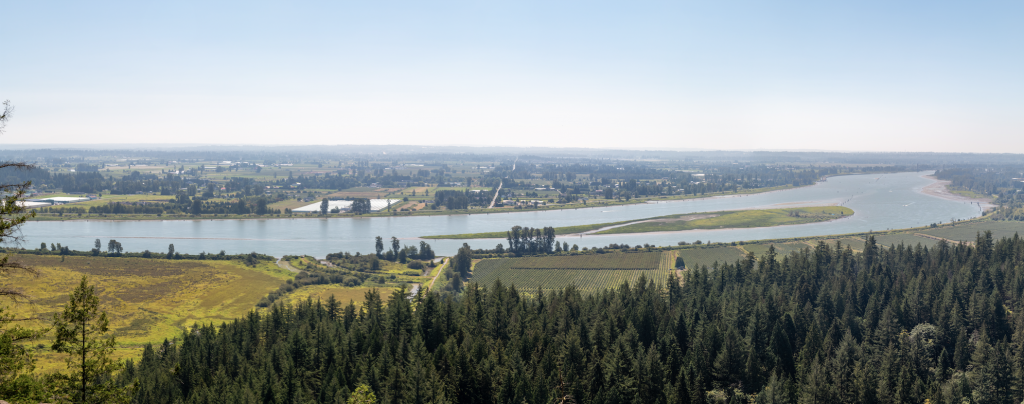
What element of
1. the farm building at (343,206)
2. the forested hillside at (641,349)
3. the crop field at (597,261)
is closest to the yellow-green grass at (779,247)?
the crop field at (597,261)

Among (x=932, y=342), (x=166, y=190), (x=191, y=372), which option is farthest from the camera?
(x=166, y=190)

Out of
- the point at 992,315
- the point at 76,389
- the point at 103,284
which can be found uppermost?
the point at 76,389

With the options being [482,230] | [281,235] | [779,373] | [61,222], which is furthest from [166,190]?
[779,373]

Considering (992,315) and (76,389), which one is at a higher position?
(76,389)

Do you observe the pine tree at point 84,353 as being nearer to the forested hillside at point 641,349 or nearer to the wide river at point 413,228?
the forested hillside at point 641,349

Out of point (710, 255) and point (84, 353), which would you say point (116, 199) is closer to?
point (710, 255)

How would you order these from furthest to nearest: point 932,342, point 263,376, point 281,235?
point 281,235 < point 932,342 < point 263,376

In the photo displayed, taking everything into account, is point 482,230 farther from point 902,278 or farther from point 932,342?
point 932,342
